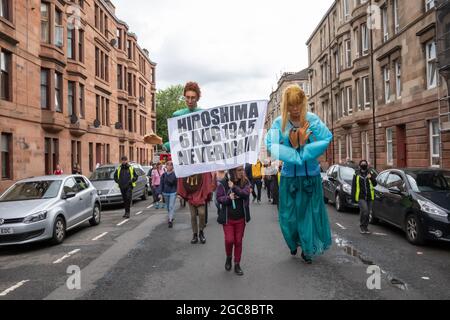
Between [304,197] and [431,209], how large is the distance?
2871mm

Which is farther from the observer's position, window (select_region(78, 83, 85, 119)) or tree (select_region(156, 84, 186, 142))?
tree (select_region(156, 84, 186, 142))

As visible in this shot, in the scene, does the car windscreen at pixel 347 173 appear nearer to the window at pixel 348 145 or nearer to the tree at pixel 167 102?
the window at pixel 348 145

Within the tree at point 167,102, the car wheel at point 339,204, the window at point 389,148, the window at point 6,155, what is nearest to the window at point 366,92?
the window at point 389,148

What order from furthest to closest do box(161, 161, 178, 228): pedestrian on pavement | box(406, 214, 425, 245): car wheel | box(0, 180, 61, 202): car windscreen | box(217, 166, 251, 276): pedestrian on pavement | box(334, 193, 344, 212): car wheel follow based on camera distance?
box(334, 193, 344, 212): car wheel → box(161, 161, 178, 228): pedestrian on pavement → box(0, 180, 61, 202): car windscreen → box(406, 214, 425, 245): car wheel → box(217, 166, 251, 276): pedestrian on pavement

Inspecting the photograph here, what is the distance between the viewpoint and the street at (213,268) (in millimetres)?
4789

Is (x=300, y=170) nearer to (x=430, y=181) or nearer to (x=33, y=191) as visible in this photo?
(x=430, y=181)

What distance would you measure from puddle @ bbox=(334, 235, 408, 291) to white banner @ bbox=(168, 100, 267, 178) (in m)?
2.40

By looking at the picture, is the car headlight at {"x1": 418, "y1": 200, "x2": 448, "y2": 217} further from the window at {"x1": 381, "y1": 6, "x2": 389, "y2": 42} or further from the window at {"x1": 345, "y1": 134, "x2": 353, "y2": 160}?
the window at {"x1": 345, "y1": 134, "x2": 353, "y2": 160}

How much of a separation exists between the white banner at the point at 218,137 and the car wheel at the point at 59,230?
4203mm

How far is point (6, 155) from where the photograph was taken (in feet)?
57.7

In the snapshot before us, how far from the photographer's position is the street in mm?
4789

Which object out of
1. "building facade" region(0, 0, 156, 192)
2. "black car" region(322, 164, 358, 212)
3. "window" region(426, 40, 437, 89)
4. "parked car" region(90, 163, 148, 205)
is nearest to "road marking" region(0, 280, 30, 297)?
"black car" region(322, 164, 358, 212)

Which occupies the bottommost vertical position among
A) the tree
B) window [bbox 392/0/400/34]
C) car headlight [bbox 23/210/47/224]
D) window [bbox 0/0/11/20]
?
car headlight [bbox 23/210/47/224]
